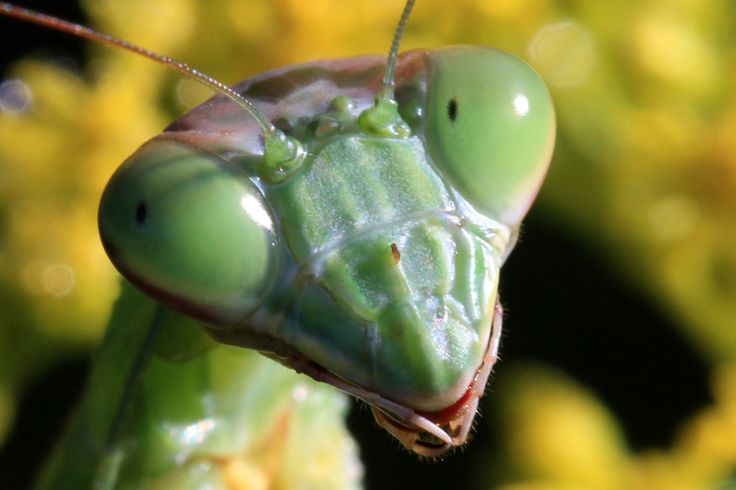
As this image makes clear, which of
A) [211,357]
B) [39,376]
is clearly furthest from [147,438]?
[39,376]

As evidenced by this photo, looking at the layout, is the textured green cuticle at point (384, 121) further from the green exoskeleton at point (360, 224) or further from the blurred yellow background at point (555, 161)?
the blurred yellow background at point (555, 161)

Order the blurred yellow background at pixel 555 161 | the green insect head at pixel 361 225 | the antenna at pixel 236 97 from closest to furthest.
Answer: the green insect head at pixel 361 225, the antenna at pixel 236 97, the blurred yellow background at pixel 555 161

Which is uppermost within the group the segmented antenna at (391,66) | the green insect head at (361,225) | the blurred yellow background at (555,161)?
the segmented antenna at (391,66)

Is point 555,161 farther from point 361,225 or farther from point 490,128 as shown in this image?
point 361,225

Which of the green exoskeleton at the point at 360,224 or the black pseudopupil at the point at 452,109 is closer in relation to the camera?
the green exoskeleton at the point at 360,224

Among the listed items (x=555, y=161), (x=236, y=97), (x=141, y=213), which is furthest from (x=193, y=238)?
(x=555, y=161)

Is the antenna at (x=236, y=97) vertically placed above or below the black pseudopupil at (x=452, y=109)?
above

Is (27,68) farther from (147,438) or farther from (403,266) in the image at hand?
(403,266)

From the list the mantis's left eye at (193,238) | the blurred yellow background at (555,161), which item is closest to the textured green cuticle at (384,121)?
the mantis's left eye at (193,238)

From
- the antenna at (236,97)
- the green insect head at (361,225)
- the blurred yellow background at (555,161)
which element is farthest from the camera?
the blurred yellow background at (555,161)
